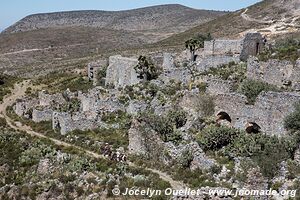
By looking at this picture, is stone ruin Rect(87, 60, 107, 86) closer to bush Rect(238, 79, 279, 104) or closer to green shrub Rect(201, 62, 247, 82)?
green shrub Rect(201, 62, 247, 82)

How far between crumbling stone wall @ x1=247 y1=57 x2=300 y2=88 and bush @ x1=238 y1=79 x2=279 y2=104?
1.61 meters

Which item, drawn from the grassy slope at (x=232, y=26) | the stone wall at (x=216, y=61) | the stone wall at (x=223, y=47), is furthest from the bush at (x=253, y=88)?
the grassy slope at (x=232, y=26)

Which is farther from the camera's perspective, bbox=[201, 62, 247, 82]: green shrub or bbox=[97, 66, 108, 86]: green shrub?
bbox=[97, 66, 108, 86]: green shrub

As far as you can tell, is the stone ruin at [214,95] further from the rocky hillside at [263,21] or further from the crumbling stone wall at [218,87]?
the rocky hillside at [263,21]

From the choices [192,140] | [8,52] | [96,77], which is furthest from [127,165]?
[8,52]

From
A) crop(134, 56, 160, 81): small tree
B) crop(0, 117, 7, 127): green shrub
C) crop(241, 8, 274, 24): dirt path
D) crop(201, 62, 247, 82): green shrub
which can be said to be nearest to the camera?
crop(201, 62, 247, 82): green shrub

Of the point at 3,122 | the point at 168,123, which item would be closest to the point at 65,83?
the point at 3,122

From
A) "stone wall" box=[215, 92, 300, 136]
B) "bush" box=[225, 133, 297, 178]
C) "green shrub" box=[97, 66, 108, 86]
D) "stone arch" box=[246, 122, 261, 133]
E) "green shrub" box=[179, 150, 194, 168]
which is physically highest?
"stone wall" box=[215, 92, 300, 136]

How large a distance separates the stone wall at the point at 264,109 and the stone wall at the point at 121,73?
13.6 m

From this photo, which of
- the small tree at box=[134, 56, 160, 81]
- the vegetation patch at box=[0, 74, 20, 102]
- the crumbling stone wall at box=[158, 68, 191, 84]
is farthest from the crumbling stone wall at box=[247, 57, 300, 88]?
the vegetation patch at box=[0, 74, 20, 102]

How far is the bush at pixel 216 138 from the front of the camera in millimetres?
25766

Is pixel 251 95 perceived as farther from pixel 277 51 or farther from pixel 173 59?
pixel 173 59

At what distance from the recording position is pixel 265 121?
26.9 m

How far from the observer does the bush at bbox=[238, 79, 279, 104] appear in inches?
1172
